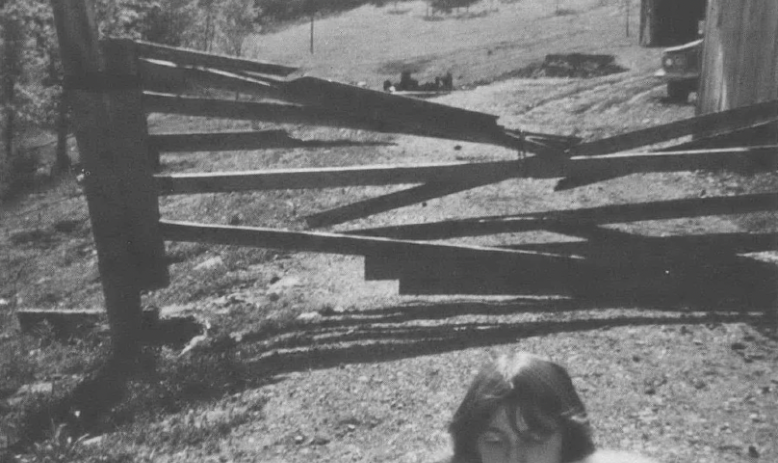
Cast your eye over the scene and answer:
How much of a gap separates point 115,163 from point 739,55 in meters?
8.40

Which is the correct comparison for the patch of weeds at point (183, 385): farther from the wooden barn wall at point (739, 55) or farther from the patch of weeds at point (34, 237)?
the patch of weeds at point (34, 237)

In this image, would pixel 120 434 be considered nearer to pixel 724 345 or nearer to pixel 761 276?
pixel 724 345

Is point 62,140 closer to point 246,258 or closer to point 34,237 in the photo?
point 34,237

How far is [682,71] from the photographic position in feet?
58.0

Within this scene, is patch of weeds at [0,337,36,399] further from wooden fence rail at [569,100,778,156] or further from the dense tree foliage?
the dense tree foliage

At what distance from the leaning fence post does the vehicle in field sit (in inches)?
503

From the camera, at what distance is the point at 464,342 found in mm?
6512

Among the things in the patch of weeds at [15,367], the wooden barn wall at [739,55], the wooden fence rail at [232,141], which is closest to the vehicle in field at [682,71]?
the wooden barn wall at [739,55]

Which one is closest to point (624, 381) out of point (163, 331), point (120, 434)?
point (120, 434)

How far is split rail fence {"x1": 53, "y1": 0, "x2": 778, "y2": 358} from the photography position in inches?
268

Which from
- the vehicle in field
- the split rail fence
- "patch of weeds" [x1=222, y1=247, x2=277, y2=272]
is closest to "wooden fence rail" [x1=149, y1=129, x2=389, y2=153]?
the split rail fence

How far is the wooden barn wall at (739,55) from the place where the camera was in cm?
1160

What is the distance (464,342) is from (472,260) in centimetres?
80

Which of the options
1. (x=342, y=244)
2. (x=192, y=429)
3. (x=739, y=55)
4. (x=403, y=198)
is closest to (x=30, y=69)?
(x=739, y=55)
